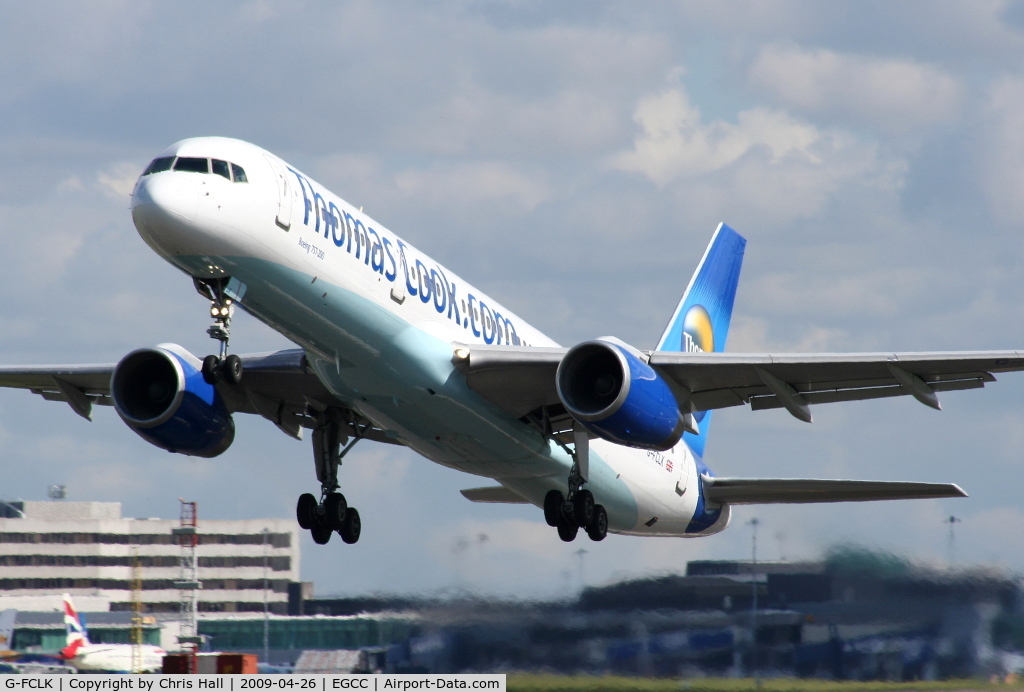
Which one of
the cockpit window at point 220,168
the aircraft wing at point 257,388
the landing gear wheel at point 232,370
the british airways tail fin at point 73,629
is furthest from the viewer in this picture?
the british airways tail fin at point 73,629

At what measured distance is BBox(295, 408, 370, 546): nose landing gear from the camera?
2631 cm

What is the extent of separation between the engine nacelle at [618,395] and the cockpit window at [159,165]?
7015mm

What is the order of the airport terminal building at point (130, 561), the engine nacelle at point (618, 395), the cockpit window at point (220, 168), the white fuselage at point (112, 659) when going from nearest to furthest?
the cockpit window at point (220, 168) → the engine nacelle at point (618, 395) → the white fuselage at point (112, 659) → the airport terminal building at point (130, 561)

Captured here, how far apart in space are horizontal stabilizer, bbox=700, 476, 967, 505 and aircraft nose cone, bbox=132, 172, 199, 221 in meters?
14.6

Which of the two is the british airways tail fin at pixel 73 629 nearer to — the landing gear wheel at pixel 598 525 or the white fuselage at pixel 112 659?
the white fuselage at pixel 112 659

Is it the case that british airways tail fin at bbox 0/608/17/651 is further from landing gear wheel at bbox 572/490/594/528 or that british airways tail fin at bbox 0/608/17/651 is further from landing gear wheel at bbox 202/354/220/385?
landing gear wheel at bbox 202/354/220/385

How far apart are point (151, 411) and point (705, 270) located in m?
14.8

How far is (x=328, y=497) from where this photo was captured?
2647 centimetres

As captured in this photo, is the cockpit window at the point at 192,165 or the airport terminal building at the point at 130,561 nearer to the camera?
the cockpit window at the point at 192,165

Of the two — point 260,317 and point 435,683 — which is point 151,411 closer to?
point 260,317

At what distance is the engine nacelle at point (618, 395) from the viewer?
861 inches

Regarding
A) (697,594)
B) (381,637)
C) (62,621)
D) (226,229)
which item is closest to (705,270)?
(697,594)
